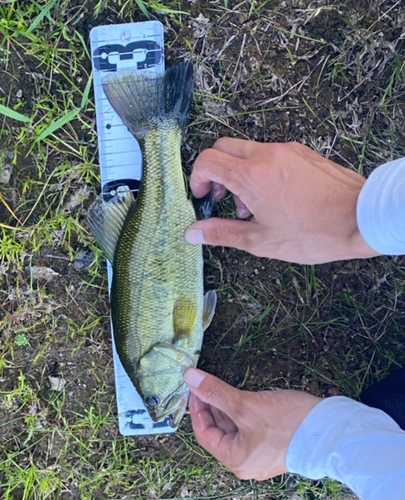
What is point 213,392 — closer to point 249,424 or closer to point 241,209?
point 249,424

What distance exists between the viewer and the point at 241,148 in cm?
225

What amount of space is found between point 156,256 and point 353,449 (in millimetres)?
1160

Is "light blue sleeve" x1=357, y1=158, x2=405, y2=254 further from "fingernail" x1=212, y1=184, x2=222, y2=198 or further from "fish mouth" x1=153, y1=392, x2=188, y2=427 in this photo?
"fish mouth" x1=153, y1=392, x2=188, y2=427

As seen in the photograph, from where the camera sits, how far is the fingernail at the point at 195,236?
2262 mm

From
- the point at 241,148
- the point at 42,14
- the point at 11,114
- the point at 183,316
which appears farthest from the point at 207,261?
the point at 42,14

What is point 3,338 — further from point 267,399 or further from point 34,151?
point 267,399

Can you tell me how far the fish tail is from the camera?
91.6 inches

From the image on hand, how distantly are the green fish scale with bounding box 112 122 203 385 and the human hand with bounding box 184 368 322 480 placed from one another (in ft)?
0.88

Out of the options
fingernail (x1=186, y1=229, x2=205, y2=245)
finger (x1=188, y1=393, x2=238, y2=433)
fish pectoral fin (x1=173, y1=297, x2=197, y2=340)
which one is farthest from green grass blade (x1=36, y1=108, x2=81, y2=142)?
finger (x1=188, y1=393, x2=238, y2=433)

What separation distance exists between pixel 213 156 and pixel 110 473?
1.85m

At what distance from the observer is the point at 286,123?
263cm

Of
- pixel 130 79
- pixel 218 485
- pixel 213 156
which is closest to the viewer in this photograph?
pixel 213 156

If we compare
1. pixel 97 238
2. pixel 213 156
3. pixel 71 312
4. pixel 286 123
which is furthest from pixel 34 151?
pixel 286 123

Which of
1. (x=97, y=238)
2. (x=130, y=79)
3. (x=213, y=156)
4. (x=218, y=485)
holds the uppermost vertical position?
(x=130, y=79)
